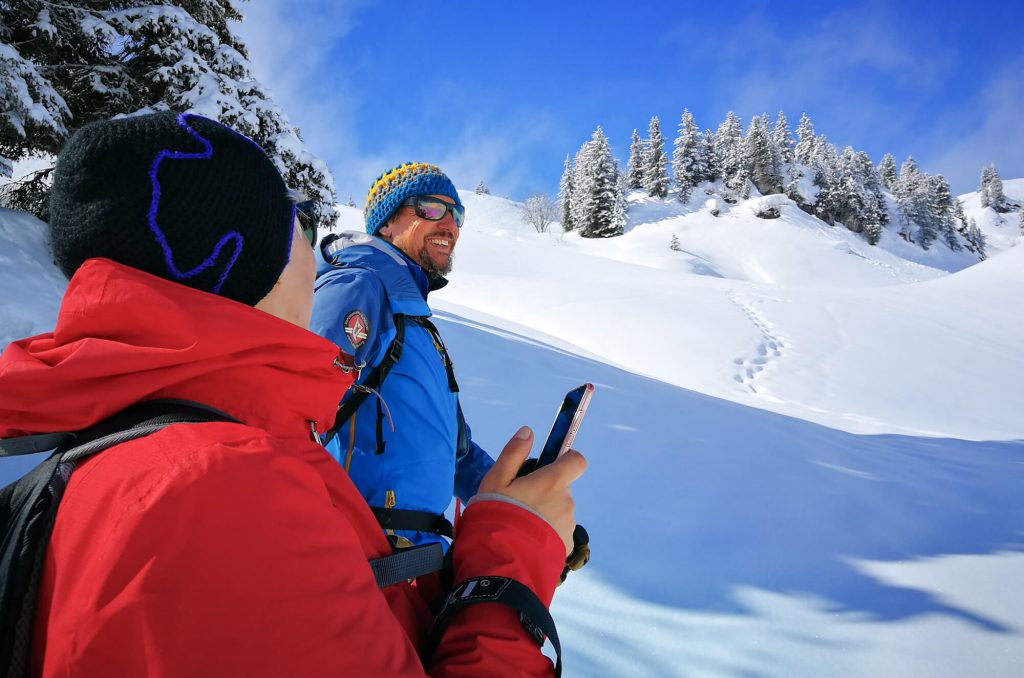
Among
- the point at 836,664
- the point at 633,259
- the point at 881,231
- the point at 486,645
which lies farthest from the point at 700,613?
the point at 881,231

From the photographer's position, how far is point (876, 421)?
734 cm

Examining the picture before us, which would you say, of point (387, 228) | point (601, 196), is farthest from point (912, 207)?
point (387, 228)

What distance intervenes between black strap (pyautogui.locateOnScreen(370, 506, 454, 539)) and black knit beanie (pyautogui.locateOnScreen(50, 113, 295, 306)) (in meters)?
0.96

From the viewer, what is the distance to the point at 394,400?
1828 mm

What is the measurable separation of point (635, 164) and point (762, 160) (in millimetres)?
12808

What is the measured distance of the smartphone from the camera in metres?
1.20

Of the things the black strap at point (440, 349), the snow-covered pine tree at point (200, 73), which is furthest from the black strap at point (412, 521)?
the snow-covered pine tree at point (200, 73)

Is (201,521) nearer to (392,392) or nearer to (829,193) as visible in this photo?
(392,392)

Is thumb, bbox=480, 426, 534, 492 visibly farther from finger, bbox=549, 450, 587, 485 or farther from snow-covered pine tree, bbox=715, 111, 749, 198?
snow-covered pine tree, bbox=715, 111, 749, 198

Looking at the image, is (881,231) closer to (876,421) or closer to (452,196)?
(876,421)

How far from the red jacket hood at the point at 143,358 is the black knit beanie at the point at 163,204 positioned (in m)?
0.07

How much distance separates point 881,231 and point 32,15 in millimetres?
64097

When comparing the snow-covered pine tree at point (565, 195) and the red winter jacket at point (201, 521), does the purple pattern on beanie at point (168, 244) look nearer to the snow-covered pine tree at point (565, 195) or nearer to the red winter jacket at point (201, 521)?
the red winter jacket at point (201, 521)

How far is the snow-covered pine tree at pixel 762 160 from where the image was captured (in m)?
53.9
